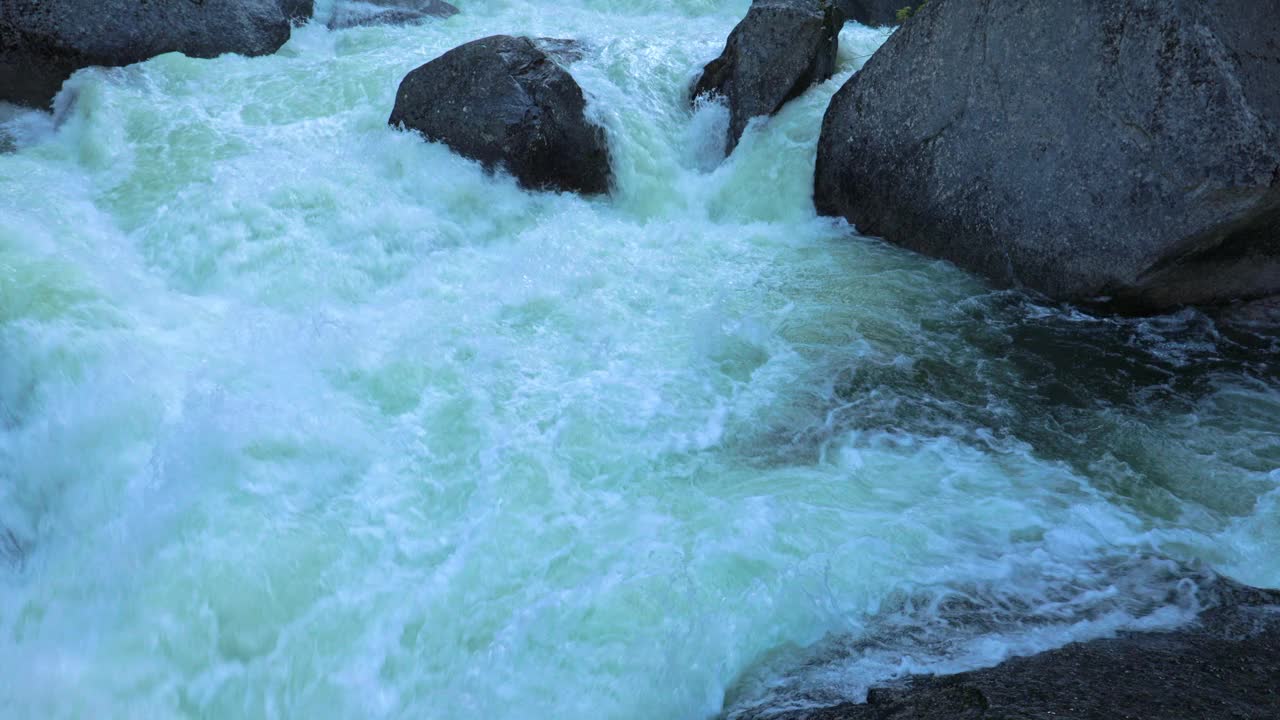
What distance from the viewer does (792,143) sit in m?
7.69

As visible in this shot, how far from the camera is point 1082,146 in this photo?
5.75m

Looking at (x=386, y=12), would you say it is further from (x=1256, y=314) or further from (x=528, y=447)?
(x=1256, y=314)

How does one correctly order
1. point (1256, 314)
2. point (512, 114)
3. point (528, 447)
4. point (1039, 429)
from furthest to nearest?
point (512, 114) < point (1256, 314) < point (1039, 429) < point (528, 447)

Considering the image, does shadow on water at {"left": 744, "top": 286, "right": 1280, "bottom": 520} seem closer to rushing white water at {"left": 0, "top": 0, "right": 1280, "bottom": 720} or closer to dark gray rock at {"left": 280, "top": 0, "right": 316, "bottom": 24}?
rushing white water at {"left": 0, "top": 0, "right": 1280, "bottom": 720}

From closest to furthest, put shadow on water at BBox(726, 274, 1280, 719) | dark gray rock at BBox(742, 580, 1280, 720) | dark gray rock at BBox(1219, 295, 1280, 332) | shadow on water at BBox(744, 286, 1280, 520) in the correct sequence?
dark gray rock at BBox(742, 580, 1280, 720)
shadow on water at BBox(726, 274, 1280, 719)
shadow on water at BBox(744, 286, 1280, 520)
dark gray rock at BBox(1219, 295, 1280, 332)

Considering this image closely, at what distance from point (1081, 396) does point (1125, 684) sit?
2.66 meters

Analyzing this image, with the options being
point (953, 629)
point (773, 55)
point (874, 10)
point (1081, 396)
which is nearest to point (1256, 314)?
point (1081, 396)

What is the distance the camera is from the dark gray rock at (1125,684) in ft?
8.71

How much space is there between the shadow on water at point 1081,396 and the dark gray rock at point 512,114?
301 cm

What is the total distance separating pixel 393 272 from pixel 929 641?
438cm

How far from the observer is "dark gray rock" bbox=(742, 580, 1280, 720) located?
266cm

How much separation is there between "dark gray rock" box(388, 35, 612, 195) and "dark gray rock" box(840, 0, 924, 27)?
631 cm

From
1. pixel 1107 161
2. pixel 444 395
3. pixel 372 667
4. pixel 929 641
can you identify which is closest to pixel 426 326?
pixel 444 395

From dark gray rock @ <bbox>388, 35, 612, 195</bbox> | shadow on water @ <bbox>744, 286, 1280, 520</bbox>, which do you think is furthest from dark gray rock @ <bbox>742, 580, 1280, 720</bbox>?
dark gray rock @ <bbox>388, 35, 612, 195</bbox>
